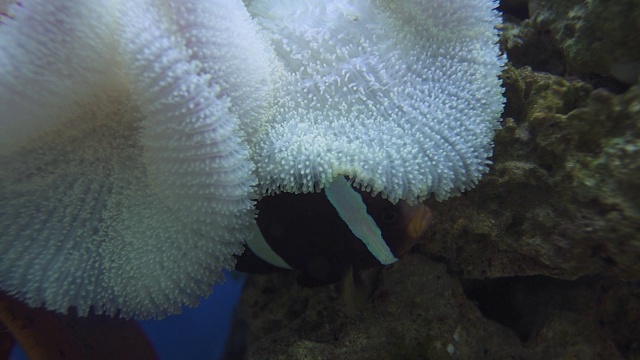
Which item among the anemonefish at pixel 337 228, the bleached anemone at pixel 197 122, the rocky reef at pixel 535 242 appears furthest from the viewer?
the anemonefish at pixel 337 228

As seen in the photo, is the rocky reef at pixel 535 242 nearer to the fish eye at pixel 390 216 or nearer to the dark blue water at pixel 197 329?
the fish eye at pixel 390 216

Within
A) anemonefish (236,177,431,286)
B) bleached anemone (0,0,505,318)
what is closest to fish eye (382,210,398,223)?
anemonefish (236,177,431,286)

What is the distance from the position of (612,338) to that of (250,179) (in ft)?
3.84

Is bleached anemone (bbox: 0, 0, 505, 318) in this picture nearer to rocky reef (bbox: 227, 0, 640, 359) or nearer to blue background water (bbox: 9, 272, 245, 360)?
rocky reef (bbox: 227, 0, 640, 359)

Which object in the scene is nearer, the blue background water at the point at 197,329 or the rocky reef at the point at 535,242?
the rocky reef at the point at 535,242

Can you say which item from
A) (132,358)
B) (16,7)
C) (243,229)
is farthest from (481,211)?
(132,358)

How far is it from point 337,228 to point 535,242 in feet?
1.61

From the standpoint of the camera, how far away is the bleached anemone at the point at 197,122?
2.67ft

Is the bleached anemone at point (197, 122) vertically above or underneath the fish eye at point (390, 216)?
above

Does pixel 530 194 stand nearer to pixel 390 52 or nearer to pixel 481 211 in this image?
pixel 481 211

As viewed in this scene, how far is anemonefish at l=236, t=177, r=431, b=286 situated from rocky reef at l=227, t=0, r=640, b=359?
192mm

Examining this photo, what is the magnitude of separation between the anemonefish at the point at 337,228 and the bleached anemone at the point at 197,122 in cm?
11

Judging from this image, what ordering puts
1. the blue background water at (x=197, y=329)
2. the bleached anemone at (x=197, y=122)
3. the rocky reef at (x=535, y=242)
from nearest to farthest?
the bleached anemone at (x=197, y=122) → the rocky reef at (x=535, y=242) → the blue background water at (x=197, y=329)

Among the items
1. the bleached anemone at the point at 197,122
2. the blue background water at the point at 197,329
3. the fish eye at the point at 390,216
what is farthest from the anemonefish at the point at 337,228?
the blue background water at the point at 197,329
